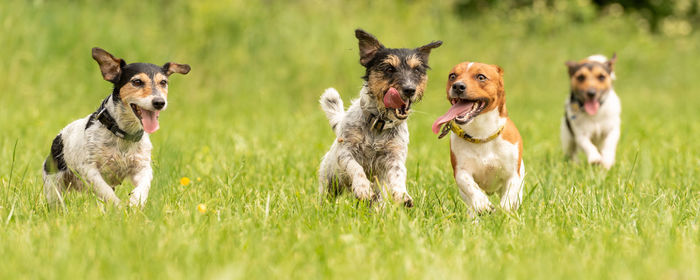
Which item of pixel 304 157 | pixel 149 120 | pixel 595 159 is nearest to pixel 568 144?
pixel 595 159

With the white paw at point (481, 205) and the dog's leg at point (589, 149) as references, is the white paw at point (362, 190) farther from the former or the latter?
the dog's leg at point (589, 149)

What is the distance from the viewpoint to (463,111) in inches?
179

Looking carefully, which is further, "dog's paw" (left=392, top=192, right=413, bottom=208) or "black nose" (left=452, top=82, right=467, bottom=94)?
"black nose" (left=452, top=82, right=467, bottom=94)

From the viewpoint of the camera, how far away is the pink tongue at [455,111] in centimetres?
443

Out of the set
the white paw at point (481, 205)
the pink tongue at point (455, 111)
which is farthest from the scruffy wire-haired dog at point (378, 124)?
the white paw at point (481, 205)

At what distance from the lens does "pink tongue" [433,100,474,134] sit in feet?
14.5

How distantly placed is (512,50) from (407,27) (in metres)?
2.73

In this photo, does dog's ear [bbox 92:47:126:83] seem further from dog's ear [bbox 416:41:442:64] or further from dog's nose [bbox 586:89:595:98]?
dog's nose [bbox 586:89:595:98]

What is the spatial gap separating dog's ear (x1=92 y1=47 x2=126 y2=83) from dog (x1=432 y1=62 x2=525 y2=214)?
2.02 metres

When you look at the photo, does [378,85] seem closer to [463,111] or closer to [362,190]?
[463,111]

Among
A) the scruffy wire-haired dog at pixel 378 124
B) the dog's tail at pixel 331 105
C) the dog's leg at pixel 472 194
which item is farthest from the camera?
the dog's tail at pixel 331 105

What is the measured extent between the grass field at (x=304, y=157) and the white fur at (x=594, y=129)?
0.89 feet

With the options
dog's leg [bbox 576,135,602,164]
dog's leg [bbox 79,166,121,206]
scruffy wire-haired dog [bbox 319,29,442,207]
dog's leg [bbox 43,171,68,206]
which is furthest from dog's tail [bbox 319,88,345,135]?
dog's leg [bbox 576,135,602,164]

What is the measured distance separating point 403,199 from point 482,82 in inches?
36.3
